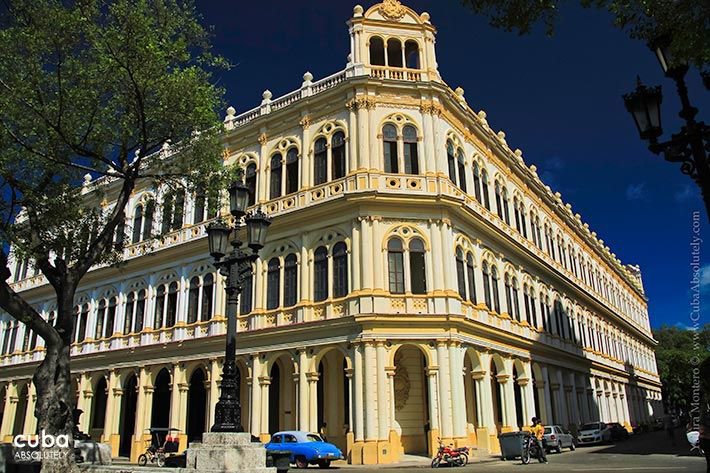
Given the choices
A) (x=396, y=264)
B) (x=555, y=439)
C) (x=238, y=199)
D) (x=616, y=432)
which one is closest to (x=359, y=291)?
(x=396, y=264)

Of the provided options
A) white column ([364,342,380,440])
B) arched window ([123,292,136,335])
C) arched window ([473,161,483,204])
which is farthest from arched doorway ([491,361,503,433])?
arched window ([123,292,136,335])

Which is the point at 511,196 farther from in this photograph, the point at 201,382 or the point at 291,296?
the point at 201,382

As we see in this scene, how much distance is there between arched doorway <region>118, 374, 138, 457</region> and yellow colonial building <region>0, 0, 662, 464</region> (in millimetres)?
110

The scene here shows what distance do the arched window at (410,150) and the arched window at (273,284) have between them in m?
7.18

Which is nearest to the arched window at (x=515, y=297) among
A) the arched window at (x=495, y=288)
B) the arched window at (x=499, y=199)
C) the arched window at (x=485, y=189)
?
the arched window at (x=495, y=288)

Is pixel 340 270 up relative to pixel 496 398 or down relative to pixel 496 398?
up

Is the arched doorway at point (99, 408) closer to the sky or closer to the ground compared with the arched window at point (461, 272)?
closer to the ground

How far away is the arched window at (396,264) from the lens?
23.4m

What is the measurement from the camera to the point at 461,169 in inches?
1085

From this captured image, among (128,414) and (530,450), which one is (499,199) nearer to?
(530,450)

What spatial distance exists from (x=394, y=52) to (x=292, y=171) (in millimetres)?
7675

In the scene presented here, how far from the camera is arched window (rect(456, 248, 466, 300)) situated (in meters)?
24.6

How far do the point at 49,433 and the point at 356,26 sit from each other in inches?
829

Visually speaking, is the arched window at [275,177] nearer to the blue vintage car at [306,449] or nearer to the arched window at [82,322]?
the blue vintage car at [306,449]
